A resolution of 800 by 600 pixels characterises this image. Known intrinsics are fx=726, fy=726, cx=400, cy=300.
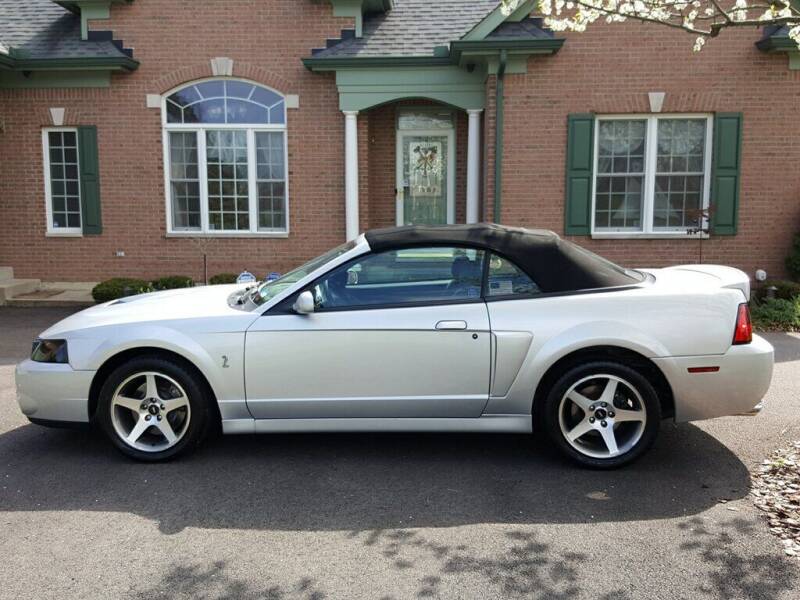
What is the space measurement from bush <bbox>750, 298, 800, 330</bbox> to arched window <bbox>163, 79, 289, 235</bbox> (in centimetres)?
748

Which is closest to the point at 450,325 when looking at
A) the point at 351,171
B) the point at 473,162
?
the point at 473,162

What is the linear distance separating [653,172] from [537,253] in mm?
7595

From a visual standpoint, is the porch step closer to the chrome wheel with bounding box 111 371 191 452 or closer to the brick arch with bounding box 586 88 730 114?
the chrome wheel with bounding box 111 371 191 452

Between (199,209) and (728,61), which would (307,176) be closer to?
(199,209)

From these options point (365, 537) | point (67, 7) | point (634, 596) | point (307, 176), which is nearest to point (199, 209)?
point (307, 176)

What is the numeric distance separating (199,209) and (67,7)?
13.6 feet

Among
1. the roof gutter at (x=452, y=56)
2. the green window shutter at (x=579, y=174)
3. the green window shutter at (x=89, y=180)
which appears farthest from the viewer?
the green window shutter at (x=89, y=180)

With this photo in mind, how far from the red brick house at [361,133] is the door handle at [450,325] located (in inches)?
284

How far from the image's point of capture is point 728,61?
36.4 feet

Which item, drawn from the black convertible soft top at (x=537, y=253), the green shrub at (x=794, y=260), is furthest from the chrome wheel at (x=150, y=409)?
the green shrub at (x=794, y=260)

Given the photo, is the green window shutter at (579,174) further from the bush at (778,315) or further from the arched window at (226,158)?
the arched window at (226,158)

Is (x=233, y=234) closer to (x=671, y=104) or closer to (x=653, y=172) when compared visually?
(x=653, y=172)

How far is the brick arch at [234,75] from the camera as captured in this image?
39.7 ft

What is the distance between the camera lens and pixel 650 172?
1139cm
